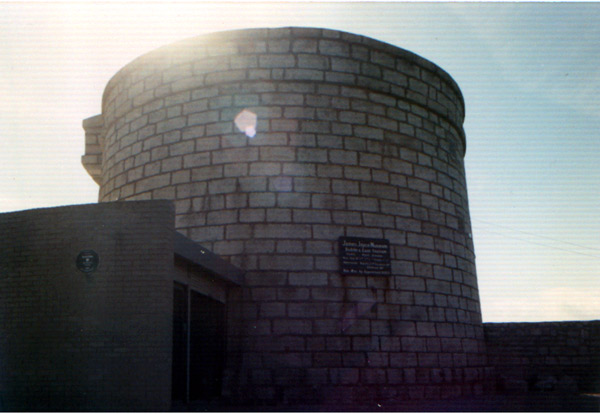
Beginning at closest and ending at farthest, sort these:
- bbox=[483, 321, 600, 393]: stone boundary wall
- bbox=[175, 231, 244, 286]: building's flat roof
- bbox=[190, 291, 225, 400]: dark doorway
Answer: bbox=[175, 231, 244, 286]: building's flat roof < bbox=[190, 291, 225, 400]: dark doorway < bbox=[483, 321, 600, 393]: stone boundary wall

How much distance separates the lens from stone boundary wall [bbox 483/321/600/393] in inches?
575

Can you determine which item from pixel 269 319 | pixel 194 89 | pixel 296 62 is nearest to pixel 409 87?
pixel 296 62

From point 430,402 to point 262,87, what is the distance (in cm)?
698

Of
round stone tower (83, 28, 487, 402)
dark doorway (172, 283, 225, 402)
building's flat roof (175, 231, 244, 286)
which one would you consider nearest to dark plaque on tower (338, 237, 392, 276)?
round stone tower (83, 28, 487, 402)

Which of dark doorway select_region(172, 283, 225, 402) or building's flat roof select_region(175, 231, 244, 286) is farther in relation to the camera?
dark doorway select_region(172, 283, 225, 402)

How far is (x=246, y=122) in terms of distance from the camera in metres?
12.2

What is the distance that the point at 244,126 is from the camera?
39.8ft

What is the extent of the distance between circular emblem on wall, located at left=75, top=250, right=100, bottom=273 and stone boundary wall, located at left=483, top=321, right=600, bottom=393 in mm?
10310

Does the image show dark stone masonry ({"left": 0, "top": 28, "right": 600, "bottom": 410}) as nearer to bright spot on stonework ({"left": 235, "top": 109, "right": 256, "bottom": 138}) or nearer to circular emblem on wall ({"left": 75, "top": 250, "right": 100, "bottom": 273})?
bright spot on stonework ({"left": 235, "top": 109, "right": 256, "bottom": 138})

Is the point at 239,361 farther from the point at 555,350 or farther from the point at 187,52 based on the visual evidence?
the point at 555,350

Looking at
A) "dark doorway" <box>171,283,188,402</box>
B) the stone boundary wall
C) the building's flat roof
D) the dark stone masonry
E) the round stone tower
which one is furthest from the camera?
the stone boundary wall

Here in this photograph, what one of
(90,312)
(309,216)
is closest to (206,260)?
(90,312)

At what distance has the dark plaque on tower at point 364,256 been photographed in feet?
38.2

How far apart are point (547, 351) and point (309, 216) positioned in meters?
7.51
